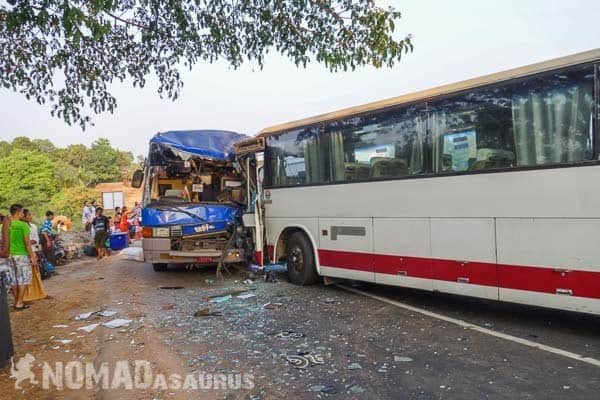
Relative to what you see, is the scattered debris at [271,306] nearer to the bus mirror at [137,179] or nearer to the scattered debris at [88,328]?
the scattered debris at [88,328]

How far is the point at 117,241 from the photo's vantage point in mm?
18250

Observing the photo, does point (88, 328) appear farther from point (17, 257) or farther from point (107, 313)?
point (17, 257)

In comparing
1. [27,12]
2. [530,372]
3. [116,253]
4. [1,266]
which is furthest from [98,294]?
[116,253]

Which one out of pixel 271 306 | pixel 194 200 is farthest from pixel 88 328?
pixel 194 200

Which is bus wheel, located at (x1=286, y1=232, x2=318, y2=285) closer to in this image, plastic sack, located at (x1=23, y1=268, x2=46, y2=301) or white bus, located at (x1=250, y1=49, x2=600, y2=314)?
white bus, located at (x1=250, y1=49, x2=600, y2=314)

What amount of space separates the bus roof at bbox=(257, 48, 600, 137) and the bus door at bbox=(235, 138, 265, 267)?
91 cm

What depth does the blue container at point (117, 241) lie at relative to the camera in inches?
715

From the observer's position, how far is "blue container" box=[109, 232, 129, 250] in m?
18.1

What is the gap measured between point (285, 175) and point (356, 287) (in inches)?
101

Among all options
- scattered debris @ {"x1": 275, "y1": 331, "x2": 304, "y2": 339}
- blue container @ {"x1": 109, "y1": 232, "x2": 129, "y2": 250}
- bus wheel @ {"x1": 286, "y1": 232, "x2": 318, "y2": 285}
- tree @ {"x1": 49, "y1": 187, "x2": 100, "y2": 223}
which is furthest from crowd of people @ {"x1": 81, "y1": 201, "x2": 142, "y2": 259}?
tree @ {"x1": 49, "y1": 187, "x2": 100, "y2": 223}

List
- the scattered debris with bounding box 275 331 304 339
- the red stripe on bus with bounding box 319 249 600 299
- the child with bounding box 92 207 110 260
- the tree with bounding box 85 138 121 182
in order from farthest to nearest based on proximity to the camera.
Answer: the tree with bounding box 85 138 121 182
the child with bounding box 92 207 110 260
the scattered debris with bounding box 275 331 304 339
the red stripe on bus with bounding box 319 249 600 299

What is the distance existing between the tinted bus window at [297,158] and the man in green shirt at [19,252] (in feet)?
15.0

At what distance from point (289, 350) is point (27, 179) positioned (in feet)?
125

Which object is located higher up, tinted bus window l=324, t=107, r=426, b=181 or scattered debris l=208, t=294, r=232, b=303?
tinted bus window l=324, t=107, r=426, b=181
